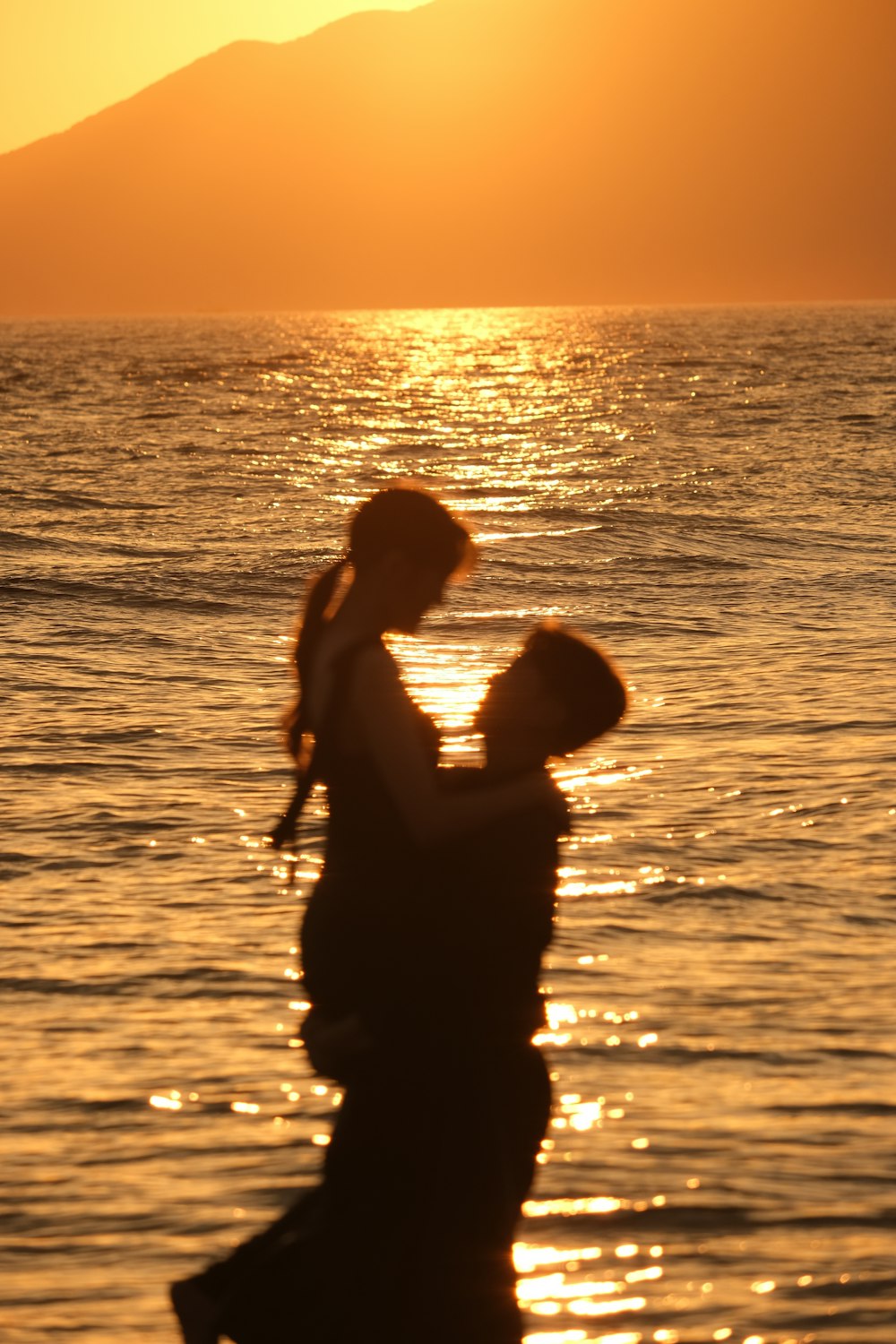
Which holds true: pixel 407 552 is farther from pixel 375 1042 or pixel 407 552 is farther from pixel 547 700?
pixel 375 1042

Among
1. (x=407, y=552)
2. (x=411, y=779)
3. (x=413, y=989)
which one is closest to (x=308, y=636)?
(x=407, y=552)

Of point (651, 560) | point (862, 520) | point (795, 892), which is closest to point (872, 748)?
point (795, 892)

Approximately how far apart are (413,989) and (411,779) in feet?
1.50

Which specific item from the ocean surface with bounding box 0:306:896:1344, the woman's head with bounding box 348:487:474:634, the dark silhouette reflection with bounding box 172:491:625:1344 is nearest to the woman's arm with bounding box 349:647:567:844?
the dark silhouette reflection with bounding box 172:491:625:1344

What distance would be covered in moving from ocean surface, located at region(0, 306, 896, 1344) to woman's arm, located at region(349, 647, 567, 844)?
612 mm

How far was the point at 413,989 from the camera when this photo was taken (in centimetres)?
390

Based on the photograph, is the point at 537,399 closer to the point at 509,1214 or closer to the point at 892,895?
the point at 892,895

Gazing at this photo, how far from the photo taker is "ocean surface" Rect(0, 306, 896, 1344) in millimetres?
5117

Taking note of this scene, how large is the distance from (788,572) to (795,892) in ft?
40.8

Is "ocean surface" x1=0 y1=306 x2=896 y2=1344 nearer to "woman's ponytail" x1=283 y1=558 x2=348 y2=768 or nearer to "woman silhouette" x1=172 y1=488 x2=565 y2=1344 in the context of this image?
"woman silhouette" x1=172 y1=488 x2=565 y2=1344

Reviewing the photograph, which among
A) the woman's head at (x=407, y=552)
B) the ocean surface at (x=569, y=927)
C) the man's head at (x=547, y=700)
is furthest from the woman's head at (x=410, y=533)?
the ocean surface at (x=569, y=927)

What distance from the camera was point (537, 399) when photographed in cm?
6156

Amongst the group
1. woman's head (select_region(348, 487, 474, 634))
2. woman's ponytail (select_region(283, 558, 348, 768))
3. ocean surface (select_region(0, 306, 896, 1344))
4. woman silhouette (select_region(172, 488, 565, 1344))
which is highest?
woman's head (select_region(348, 487, 474, 634))

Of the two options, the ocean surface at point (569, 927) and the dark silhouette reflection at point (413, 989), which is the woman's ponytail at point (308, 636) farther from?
the ocean surface at point (569, 927)
